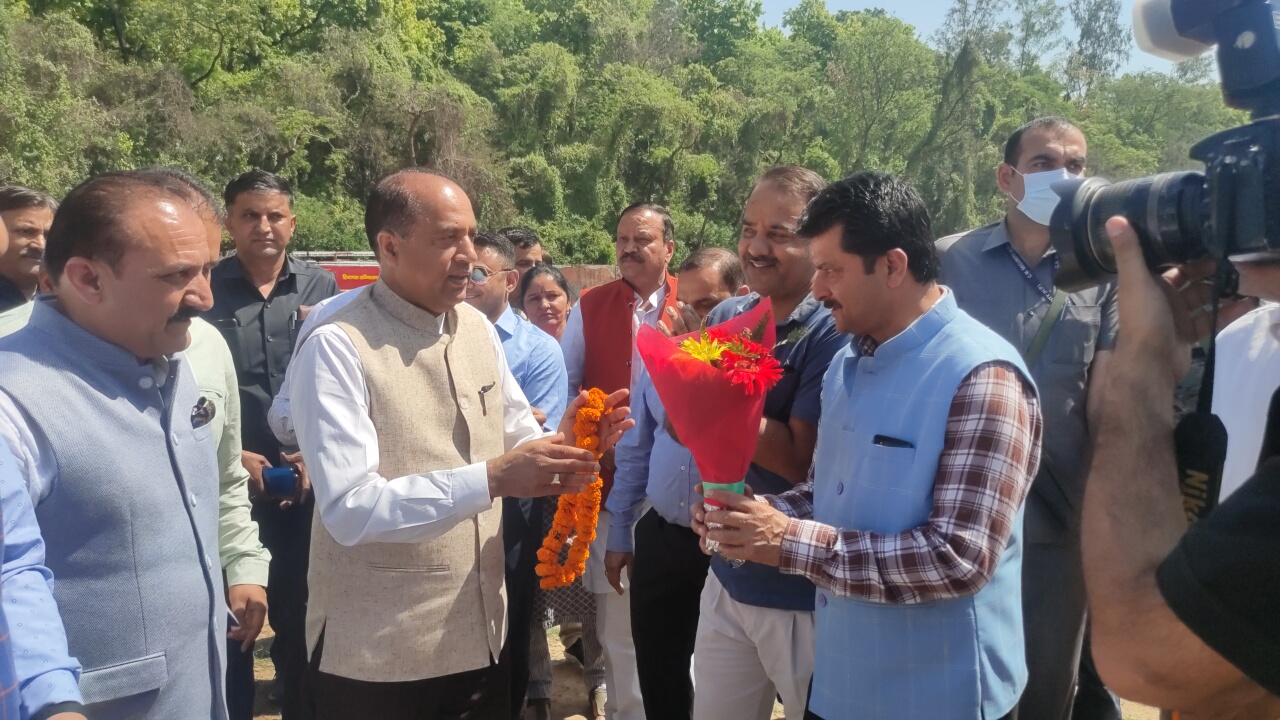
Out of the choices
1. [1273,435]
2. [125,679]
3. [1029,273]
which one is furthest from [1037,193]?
[125,679]

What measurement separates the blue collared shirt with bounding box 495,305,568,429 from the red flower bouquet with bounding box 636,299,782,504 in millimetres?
1858

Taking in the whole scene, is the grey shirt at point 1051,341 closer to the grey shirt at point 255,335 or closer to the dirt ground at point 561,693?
the dirt ground at point 561,693

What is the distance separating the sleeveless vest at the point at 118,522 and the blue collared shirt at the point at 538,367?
6.76ft

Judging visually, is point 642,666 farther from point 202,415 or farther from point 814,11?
point 814,11

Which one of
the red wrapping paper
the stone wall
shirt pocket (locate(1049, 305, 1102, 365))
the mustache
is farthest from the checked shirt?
the stone wall

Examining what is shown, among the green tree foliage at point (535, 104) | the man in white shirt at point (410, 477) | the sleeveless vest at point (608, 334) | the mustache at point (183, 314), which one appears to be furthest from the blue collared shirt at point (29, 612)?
the green tree foliage at point (535, 104)

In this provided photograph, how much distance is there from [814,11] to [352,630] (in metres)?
73.4

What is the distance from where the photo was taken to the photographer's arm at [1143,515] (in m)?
1.27

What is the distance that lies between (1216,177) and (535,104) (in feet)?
107

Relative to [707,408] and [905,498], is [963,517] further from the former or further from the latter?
[707,408]

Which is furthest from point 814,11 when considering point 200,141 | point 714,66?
point 200,141

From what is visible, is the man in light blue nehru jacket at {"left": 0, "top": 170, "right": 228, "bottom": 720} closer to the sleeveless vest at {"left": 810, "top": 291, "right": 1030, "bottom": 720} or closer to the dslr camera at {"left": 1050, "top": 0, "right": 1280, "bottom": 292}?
the sleeveless vest at {"left": 810, "top": 291, "right": 1030, "bottom": 720}

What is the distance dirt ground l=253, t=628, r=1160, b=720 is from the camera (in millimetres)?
4512

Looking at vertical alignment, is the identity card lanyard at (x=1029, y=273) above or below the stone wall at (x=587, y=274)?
above
